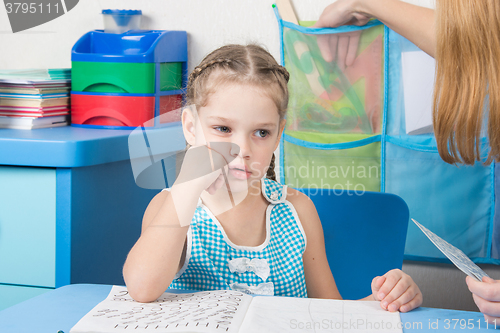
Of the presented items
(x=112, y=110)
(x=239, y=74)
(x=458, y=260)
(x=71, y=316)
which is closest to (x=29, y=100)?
(x=112, y=110)

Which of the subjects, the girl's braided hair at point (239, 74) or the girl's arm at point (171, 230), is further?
the girl's braided hair at point (239, 74)

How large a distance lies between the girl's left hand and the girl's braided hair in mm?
350

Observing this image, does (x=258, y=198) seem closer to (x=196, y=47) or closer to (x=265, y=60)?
(x=265, y=60)

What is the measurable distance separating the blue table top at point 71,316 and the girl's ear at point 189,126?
313mm

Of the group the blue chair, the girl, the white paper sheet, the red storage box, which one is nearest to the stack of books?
the red storage box

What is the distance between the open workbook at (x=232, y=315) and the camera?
480 millimetres

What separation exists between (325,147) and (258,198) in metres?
0.33

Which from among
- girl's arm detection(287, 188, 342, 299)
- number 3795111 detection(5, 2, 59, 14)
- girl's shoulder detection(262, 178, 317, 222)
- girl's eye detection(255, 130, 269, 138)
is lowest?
girl's arm detection(287, 188, 342, 299)

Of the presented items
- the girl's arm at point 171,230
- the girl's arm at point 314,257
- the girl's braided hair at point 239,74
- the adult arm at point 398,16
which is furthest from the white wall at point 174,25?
the girl's arm at point 171,230

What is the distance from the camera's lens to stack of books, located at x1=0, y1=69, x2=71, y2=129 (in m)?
1.09

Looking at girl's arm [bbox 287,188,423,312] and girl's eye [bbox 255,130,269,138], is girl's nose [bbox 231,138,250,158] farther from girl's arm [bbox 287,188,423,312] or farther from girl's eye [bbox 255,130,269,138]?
girl's arm [bbox 287,188,423,312]

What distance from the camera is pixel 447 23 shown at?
708 mm

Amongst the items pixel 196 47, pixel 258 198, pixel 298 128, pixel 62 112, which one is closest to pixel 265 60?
pixel 258 198

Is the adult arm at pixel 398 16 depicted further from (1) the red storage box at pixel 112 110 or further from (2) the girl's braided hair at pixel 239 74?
(1) the red storage box at pixel 112 110
